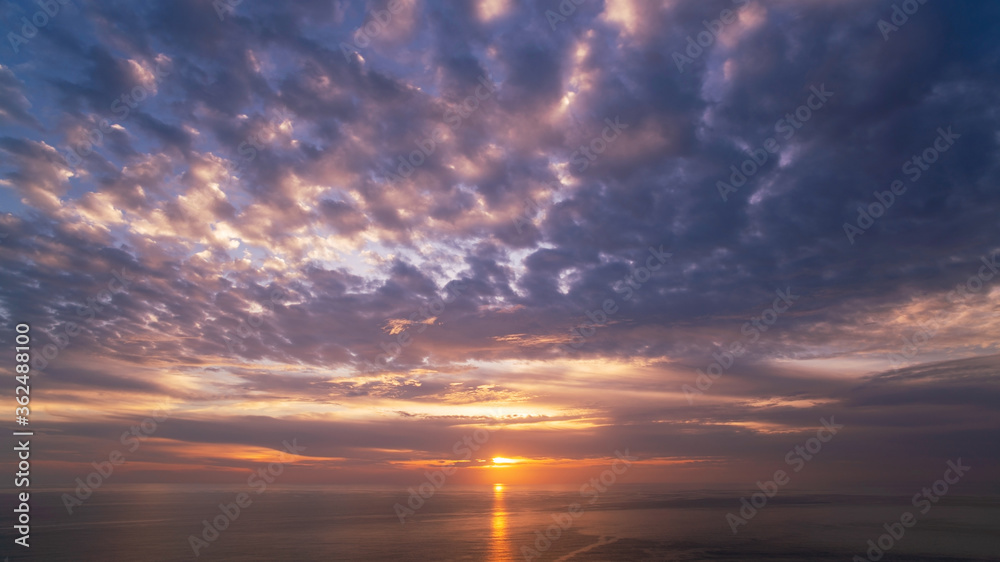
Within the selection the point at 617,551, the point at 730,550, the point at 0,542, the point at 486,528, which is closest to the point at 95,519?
the point at 0,542

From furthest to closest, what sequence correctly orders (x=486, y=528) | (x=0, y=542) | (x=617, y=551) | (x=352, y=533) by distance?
1. (x=486, y=528)
2. (x=352, y=533)
3. (x=0, y=542)
4. (x=617, y=551)

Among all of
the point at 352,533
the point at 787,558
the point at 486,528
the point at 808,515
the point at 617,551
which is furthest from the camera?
the point at 808,515

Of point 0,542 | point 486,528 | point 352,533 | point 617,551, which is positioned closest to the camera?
point 617,551

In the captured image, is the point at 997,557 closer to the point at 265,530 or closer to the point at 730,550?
the point at 730,550

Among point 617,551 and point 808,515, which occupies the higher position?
point 617,551

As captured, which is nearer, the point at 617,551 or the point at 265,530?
the point at 617,551

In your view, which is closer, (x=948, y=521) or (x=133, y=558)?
(x=133, y=558)

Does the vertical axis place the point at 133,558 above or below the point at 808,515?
above

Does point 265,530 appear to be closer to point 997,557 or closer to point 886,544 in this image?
point 886,544

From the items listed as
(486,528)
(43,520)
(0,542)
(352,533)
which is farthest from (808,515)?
(43,520)
